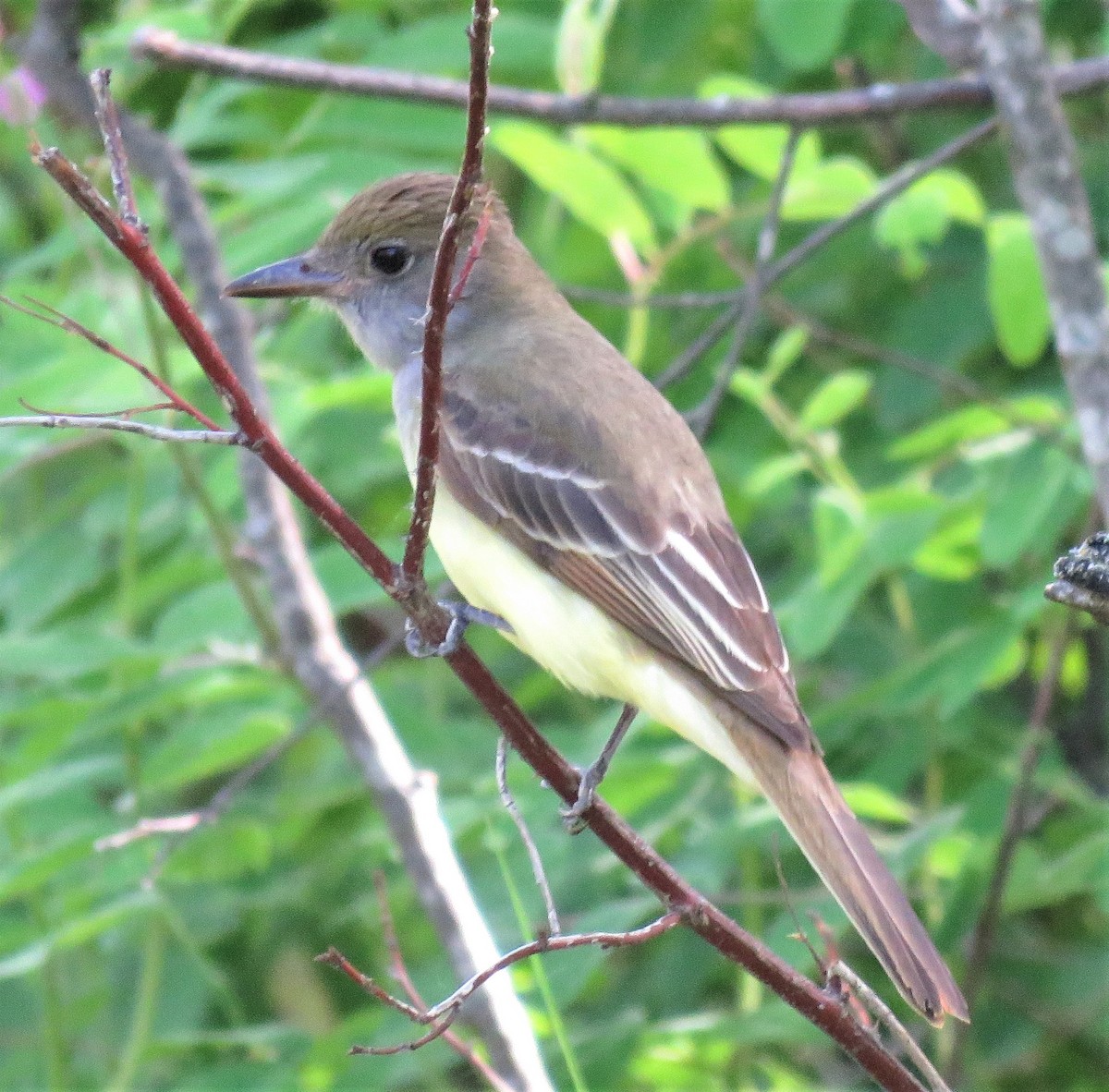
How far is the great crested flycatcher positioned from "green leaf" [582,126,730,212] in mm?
394

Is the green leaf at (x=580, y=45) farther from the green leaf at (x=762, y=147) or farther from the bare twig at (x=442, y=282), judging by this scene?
the bare twig at (x=442, y=282)

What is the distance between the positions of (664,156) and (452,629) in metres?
2.04

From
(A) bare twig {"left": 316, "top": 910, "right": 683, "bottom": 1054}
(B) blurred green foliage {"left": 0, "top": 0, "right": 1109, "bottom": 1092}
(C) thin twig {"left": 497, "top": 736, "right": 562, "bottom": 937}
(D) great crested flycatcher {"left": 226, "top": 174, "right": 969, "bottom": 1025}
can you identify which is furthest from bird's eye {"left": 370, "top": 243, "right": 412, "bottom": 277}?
(A) bare twig {"left": 316, "top": 910, "right": 683, "bottom": 1054}

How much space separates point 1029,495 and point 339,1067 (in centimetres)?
202

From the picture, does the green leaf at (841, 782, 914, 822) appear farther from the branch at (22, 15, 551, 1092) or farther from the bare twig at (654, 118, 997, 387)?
the bare twig at (654, 118, 997, 387)

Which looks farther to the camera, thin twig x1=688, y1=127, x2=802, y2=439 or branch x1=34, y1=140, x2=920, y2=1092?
thin twig x1=688, y1=127, x2=802, y2=439

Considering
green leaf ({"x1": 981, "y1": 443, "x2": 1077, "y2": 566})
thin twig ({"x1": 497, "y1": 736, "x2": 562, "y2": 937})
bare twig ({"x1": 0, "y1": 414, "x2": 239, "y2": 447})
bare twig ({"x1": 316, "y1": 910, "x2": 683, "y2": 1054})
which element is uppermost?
bare twig ({"x1": 0, "y1": 414, "x2": 239, "y2": 447})

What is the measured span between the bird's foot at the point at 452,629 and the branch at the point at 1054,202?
122cm

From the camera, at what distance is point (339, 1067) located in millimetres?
4156

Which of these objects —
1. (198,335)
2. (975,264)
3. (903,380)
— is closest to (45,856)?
(198,335)

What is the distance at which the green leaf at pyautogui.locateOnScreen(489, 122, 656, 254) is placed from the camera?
416 cm

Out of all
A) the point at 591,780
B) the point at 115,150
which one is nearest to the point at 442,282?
the point at 115,150

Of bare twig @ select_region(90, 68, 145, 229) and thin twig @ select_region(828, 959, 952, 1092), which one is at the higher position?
bare twig @ select_region(90, 68, 145, 229)

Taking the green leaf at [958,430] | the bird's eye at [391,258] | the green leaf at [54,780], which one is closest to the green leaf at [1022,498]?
the green leaf at [958,430]
